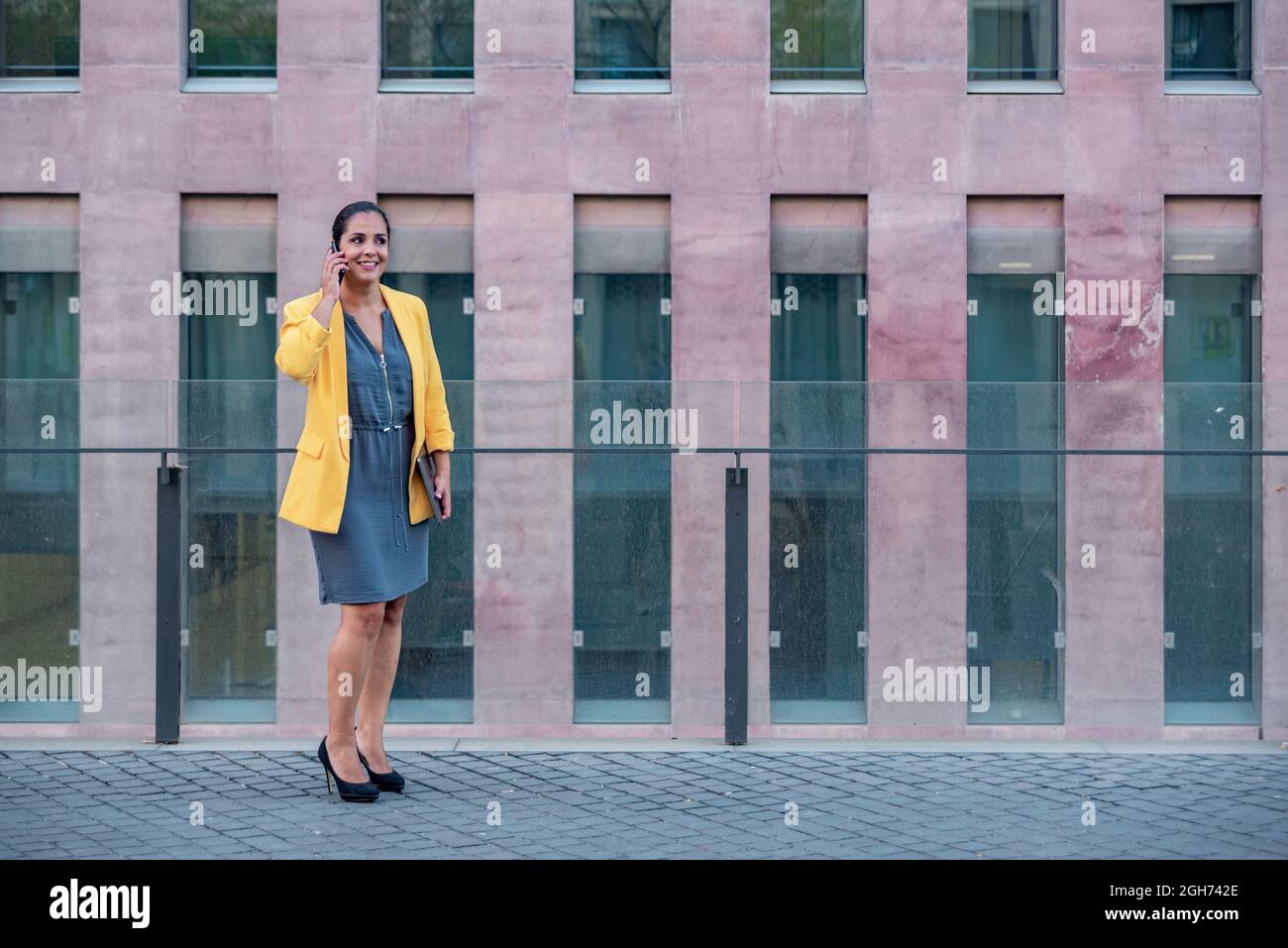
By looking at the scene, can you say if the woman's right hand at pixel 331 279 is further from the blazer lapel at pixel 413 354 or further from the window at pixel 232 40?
the window at pixel 232 40

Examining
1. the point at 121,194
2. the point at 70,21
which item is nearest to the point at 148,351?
the point at 121,194

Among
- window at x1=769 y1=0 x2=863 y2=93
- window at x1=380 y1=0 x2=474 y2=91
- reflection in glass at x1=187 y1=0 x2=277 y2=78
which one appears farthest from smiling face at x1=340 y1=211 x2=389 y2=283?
window at x1=769 y1=0 x2=863 y2=93

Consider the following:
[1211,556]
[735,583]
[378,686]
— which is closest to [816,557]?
[735,583]

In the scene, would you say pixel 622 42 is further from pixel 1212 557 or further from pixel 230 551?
pixel 1212 557

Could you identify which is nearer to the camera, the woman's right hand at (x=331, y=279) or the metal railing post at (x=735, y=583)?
the woman's right hand at (x=331, y=279)

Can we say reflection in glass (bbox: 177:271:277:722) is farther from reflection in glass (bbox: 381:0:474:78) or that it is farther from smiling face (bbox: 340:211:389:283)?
reflection in glass (bbox: 381:0:474:78)

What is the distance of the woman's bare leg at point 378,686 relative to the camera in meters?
7.64

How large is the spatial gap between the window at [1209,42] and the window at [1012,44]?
2.63 feet

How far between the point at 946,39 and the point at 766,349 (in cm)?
239

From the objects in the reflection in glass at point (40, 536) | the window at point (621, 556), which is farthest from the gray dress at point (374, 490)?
the reflection in glass at point (40, 536)

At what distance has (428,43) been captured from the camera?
11.7 meters

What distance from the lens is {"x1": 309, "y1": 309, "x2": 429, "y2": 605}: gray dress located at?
736cm

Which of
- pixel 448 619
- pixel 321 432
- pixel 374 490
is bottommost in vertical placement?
pixel 448 619

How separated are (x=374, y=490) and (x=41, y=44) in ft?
19.7
